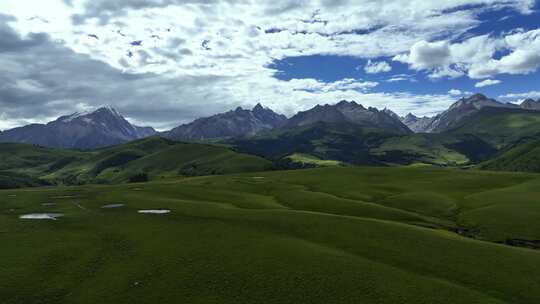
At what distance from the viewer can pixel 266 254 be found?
65500mm

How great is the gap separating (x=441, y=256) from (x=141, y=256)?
1790 inches

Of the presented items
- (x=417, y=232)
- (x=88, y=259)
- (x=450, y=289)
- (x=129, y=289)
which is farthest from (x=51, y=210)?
(x=450, y=289)

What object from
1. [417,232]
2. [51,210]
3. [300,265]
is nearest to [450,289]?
[300,265]

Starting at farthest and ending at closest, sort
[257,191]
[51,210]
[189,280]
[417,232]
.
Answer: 1. [257,191]
2. [51,210]
3. [417,232]
4. [189,280]

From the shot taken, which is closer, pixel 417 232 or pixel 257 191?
pixel 417 232

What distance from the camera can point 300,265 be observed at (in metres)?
60.8

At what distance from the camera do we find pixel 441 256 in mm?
66125

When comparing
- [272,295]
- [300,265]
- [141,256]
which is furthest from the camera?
[141,256]

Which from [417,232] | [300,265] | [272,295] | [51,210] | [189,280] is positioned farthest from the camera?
[51,210]

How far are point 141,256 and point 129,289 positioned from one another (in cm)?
1145

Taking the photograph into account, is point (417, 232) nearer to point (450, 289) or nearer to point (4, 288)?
point (450, 289)

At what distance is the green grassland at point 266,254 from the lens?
52.8 m

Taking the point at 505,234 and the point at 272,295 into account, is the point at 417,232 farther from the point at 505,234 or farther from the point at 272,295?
the point at 272,295

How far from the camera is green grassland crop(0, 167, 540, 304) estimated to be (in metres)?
52.8
